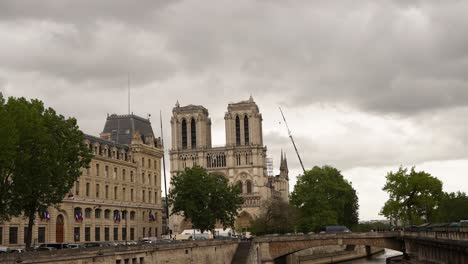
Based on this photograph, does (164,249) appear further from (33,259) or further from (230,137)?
(230,137)

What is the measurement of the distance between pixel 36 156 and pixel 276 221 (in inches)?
4068

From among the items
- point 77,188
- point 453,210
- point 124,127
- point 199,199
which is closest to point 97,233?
point 77,188

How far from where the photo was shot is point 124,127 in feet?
370

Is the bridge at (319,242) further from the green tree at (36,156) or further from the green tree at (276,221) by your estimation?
the green tree at (276,221)

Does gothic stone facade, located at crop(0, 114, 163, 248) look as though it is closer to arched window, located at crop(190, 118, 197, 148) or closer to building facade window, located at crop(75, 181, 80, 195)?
building facade window, located at crop(75, 181, 80, 195)

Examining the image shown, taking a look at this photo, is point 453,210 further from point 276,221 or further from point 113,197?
point 113,197

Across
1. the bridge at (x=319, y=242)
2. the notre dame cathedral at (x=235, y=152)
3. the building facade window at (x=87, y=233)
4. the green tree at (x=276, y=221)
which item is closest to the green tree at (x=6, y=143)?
the building facade window at (x=87, y=233)

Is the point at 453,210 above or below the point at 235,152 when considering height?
below

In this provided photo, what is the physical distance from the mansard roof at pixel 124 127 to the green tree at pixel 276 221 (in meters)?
48.5

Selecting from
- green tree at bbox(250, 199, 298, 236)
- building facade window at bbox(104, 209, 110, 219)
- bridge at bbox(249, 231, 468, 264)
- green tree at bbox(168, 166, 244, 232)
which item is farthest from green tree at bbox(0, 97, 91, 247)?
green tree at bbox(250, 199, 298, 236)

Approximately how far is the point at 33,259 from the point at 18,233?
3524cm

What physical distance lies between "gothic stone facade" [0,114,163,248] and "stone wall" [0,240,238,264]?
16048 mm

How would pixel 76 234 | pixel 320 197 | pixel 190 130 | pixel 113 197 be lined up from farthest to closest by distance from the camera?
1. pixel 190 130
2. pixel 320 197
3. pixel 113 197
4. pixel 76 234

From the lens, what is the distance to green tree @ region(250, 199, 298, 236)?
5945 inches
